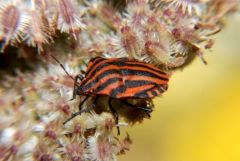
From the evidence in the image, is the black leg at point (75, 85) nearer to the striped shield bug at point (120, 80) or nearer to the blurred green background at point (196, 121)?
the striped shield bug at point (120, 80)

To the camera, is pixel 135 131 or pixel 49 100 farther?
pixel 135 131

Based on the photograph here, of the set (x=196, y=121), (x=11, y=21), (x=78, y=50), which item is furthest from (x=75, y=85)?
(x=196, y=121)

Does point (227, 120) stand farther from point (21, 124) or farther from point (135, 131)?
point (21, 124)

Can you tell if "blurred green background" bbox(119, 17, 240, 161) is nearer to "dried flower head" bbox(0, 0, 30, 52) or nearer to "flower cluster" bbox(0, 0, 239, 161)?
"flower cluster" bbox(0, 0, 239, 161)

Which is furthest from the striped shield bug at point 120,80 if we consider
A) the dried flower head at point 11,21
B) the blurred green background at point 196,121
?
the blurred green background at point 196,121

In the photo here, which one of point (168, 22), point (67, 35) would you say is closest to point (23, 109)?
point (67, 35)

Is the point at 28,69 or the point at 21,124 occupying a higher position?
the point at 28,69
